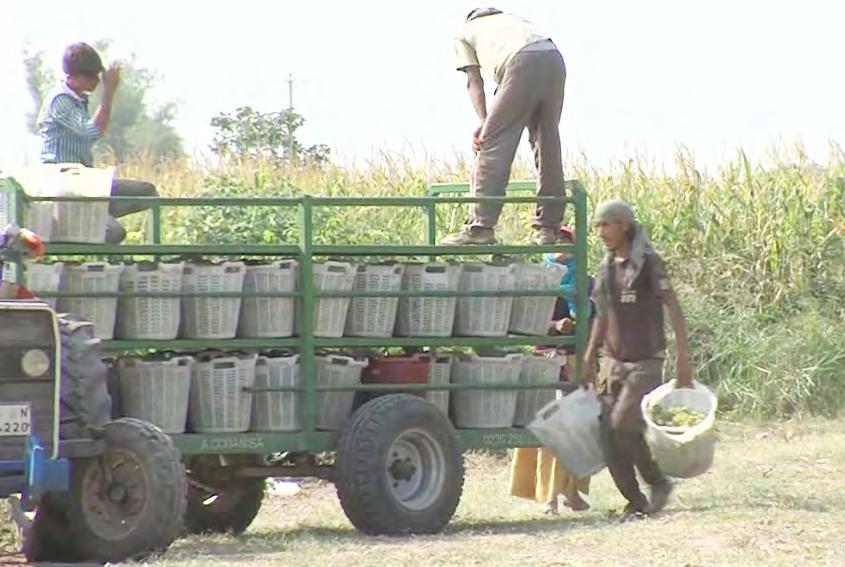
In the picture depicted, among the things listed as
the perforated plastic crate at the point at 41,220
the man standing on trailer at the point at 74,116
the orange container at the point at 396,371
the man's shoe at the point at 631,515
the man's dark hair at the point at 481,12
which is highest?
the man's dark hair at the point at 481,12

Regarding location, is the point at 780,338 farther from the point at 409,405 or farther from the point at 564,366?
the point at 409,405

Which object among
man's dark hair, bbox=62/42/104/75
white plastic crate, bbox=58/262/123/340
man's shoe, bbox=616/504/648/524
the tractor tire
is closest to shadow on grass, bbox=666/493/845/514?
man's shoe, bbox=616/504/648/524

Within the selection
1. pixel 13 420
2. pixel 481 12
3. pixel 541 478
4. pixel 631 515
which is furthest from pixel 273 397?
pixel 481 12

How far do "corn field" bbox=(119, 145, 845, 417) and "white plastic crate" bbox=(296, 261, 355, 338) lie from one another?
534 centimetres

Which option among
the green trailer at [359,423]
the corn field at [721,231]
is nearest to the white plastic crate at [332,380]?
the green trailer at [359,423]

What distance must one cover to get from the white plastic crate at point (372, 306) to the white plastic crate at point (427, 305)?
0.13 m

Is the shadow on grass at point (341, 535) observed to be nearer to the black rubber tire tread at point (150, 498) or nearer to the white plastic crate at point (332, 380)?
the black rubber tire tread at point (150, 498)

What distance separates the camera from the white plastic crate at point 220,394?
10461mm

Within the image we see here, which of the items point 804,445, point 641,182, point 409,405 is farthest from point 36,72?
point 409,405

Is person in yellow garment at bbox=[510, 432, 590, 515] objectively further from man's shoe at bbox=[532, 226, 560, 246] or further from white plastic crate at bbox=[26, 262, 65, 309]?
white plastic crate at bbox=[26, 262, 65, 309]

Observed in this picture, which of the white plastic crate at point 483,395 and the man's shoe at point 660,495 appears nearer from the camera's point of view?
the man's shoe at point 660,495

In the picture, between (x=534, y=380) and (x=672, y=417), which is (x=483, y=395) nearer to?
(x=534, y=380)

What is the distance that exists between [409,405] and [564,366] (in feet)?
4.64

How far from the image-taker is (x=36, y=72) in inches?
2418
